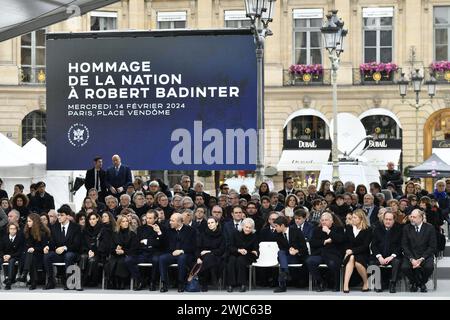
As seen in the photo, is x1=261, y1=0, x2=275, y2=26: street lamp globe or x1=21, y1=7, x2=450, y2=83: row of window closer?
x1=261, y1=0, x2=275, y2=26: street lamp globe

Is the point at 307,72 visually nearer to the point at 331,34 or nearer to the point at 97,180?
the point at 331,34

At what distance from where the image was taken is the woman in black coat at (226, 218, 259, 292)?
21.8 m

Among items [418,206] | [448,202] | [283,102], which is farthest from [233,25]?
[418,206]

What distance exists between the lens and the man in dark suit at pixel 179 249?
2194 cm

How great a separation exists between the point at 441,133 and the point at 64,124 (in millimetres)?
31488

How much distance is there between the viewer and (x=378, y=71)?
55969 millimetres

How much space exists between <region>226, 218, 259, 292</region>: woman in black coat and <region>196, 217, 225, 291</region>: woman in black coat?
21cm

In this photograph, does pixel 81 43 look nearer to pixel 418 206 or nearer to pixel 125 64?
pixel 125 64

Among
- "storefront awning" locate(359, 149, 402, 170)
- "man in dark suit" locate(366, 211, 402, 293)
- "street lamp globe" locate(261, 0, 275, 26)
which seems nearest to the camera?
"man in dark suit" locate(366, 211, 402, 293)

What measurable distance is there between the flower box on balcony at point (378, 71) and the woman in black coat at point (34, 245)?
3488 cm

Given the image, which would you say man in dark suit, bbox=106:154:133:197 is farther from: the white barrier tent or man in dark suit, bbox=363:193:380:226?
the white barrier tent

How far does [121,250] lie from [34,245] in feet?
5.38

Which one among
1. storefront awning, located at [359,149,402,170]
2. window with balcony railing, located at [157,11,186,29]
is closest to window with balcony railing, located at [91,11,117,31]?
window with balcony railing, located at [157,11,186,29]

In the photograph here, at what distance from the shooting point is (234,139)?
26.3m
